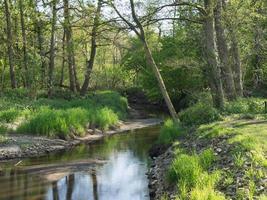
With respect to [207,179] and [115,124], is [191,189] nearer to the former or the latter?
[207,179]

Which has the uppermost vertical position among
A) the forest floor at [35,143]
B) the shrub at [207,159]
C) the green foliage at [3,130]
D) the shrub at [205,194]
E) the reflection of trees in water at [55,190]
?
the green foliage at [3,130]

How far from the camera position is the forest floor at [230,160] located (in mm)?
9414

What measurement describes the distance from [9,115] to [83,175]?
839cm

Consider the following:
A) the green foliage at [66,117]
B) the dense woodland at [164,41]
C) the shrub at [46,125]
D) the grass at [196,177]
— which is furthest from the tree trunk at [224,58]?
the grass at [196,177]

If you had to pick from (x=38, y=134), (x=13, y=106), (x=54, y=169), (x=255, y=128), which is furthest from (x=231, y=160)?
(x=13, y=106)

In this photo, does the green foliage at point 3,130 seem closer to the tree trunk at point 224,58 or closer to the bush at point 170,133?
the bush at point 170,133

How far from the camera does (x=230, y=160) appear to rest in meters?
11.6

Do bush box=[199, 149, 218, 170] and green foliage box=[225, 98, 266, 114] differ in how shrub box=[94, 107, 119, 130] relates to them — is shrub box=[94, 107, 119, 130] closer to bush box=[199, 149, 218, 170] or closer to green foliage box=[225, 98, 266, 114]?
green foliage box=[225, 98, 266, 114]

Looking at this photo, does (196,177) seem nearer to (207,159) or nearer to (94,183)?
(207,159)

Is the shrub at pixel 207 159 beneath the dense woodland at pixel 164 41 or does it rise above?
beneath

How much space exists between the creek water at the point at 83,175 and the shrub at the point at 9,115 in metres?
3.62

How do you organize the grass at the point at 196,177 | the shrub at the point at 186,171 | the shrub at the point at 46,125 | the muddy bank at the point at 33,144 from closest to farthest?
the grass at the point at 196,177 < the shrub at the point at 186,171 < the muddy bank at the point at 33,144 < the shrub at the point at 46,125

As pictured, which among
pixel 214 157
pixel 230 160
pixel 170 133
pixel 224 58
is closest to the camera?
pixel 230 160

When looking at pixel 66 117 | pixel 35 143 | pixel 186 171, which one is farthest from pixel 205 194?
pixel 66 117
